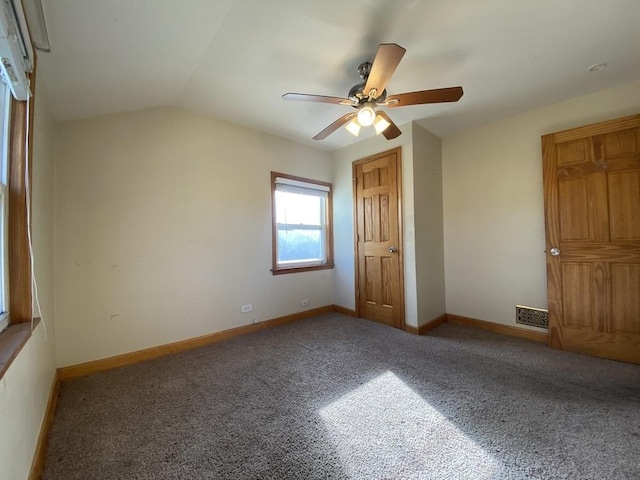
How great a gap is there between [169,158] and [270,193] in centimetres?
121

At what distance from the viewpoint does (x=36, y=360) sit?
148 cm

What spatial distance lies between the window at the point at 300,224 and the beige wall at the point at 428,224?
4.67ft

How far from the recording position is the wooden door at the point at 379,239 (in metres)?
3.21

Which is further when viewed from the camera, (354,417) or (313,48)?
(313,48)

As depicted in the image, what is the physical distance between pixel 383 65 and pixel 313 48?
59 cm

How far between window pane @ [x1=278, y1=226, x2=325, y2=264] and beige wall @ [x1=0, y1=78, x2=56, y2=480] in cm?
223

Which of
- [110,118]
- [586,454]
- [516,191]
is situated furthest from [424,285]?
[110,118]

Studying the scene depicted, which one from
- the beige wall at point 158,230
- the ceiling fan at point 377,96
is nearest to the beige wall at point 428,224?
the ceiling fan at point 377,96

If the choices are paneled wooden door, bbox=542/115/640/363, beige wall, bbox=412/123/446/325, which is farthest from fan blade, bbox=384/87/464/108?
paneled wooden door, bbox=542/115/640/363

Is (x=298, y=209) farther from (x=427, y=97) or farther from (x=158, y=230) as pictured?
(x=427, y=97)

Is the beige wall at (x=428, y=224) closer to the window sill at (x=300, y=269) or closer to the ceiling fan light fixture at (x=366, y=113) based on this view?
the ceiling fan light fixture at (x=366, y=113)

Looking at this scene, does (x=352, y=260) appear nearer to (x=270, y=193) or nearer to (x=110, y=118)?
(x=270, y=193)

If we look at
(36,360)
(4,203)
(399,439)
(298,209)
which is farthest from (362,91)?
(36,360)

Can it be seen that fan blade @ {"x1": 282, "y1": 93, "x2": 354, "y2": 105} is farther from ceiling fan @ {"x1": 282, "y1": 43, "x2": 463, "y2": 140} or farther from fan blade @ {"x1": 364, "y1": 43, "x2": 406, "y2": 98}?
fan blade @ {"x1": 364, "y1": 43, "x2": 406, "y2": 98}
